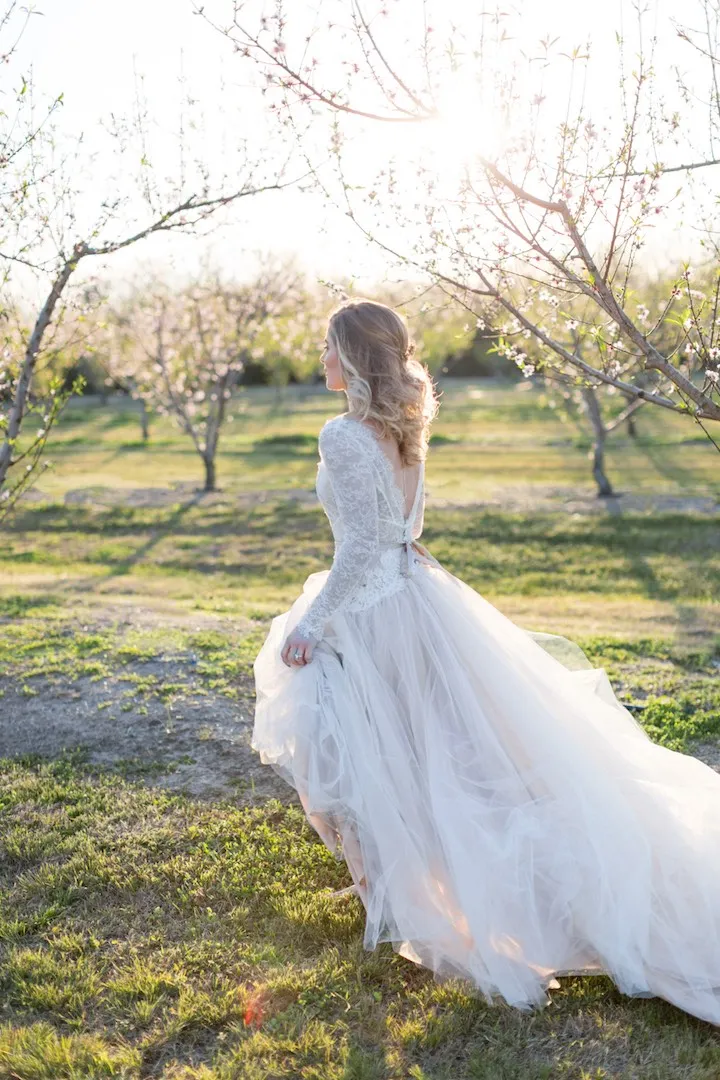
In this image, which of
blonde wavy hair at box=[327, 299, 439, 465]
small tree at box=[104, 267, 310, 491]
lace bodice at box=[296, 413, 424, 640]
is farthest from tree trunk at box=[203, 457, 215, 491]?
blonde wavy hair at box=[327, 299, 439, 465]

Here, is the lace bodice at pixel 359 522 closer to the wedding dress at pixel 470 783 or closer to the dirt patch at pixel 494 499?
the wedding dress at pixel 470 783

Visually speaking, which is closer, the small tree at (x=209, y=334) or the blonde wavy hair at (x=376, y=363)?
the blonde wavy hair at (x=376, y=363)

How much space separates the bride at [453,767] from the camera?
3287mm

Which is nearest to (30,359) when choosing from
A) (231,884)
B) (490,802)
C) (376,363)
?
(376,363)

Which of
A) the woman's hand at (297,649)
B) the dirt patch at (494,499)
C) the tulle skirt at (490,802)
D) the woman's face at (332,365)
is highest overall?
the woman's face at (332,365)

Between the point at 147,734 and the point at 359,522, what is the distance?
8.34ft

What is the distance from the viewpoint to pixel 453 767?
145 inches

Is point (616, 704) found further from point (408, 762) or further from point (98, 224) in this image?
point (98, 224)

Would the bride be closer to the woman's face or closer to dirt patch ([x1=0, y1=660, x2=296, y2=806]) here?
the woman's face

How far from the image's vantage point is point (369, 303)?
3.71 metres

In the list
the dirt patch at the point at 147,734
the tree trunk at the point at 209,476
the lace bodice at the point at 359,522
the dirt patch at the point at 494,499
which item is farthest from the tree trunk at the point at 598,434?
the lace bodice at the point at 359,522

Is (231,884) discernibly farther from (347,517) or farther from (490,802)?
(347,517)

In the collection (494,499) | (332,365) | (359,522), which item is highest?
(332,365)

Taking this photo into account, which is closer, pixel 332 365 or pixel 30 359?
pixel 332 365
